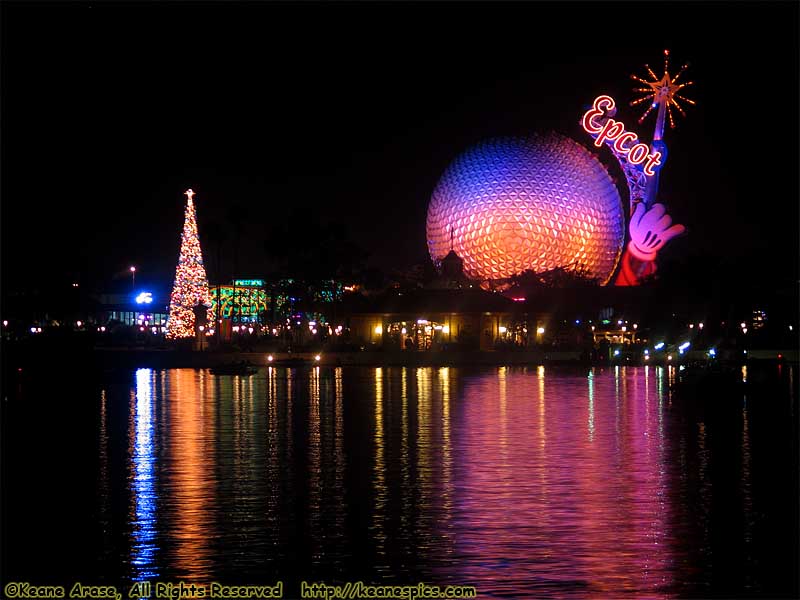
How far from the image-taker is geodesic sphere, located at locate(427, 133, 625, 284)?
300ft

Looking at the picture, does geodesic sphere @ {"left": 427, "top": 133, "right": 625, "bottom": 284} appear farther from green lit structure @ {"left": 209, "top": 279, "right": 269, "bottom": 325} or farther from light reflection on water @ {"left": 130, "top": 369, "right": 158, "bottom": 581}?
light reflection on water @ {"left": 130, "top": 369, "right": 158, "bottom": 581}

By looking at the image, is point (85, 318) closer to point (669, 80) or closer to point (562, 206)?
point (562, 206)

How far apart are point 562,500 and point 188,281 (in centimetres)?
5913

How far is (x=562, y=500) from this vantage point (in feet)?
65.6

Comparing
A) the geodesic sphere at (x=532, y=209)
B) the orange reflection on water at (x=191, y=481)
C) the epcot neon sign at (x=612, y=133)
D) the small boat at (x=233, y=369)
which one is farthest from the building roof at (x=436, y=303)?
the orange reflection on water at (x=191, y=481)

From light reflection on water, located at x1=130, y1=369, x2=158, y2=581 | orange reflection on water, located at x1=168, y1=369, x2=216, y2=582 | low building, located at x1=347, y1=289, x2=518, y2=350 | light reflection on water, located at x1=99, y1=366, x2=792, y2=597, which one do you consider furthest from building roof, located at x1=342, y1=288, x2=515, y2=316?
light reflection on water, located at x1=130, y1=369, x2=158, y2=581

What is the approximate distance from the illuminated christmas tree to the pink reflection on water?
4258 centimetres

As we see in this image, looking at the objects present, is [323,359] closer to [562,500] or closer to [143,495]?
[143,495]

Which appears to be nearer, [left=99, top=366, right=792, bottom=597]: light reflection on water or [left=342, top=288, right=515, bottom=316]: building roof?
[left=99, top=366, right=792, bottom=597]: light reflection on water

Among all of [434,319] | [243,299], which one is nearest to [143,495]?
[434,319]

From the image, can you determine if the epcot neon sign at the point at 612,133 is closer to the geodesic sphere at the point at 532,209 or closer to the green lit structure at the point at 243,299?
the geodesic sphere at the point at 532,209

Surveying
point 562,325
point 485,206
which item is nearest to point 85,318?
point 485,206

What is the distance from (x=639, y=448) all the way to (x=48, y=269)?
4895cm

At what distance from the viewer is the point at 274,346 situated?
7556cm
